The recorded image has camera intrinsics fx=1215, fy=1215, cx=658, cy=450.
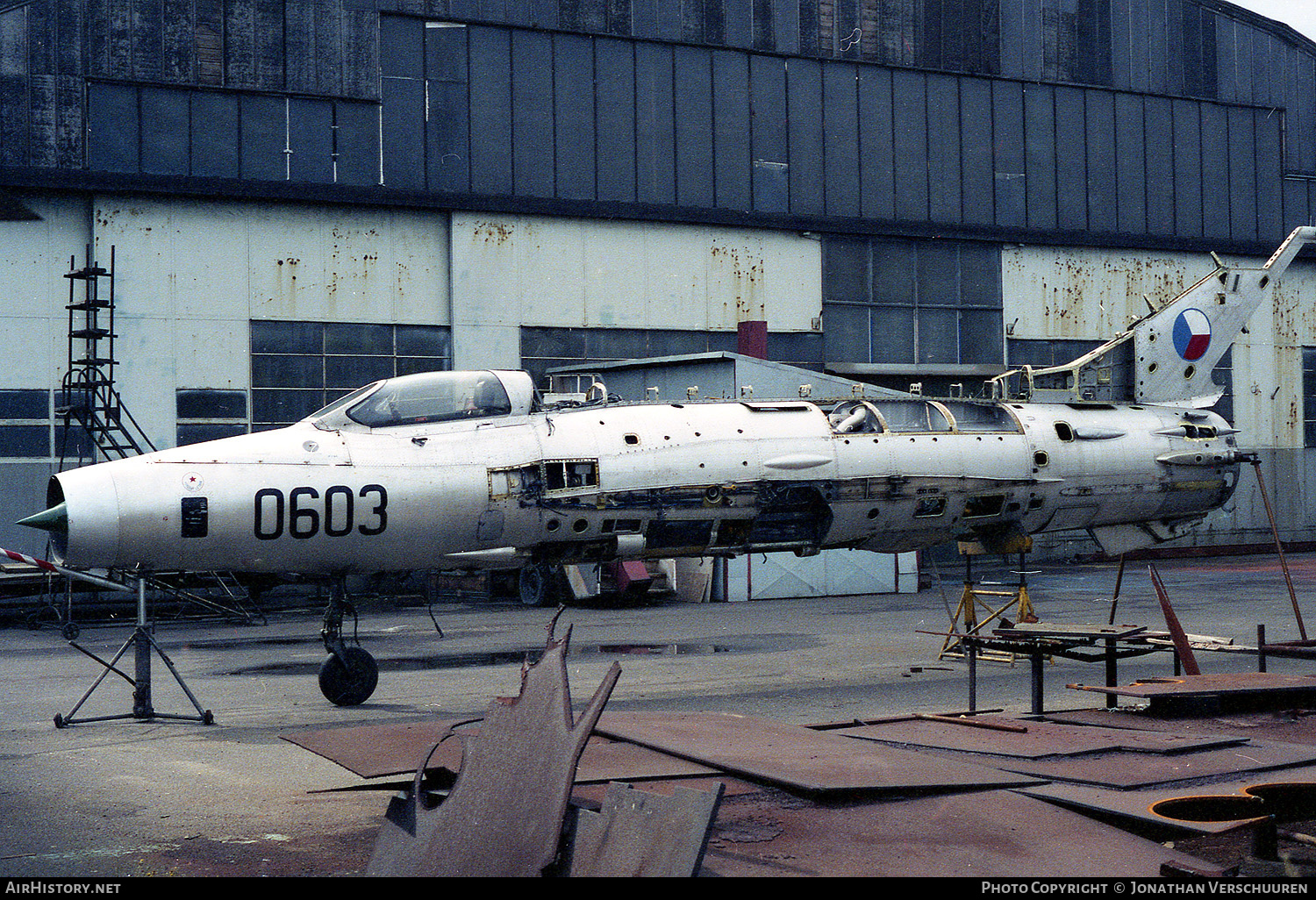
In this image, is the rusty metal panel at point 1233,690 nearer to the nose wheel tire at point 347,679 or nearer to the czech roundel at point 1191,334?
the czech roundel at point 1191,334

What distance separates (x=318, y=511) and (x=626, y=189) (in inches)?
884

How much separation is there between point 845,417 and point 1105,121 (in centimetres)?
2865

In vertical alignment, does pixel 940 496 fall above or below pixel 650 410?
below

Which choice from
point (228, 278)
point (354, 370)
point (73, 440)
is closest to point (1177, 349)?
point (354, 370)

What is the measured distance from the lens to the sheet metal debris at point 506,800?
573 centimetres

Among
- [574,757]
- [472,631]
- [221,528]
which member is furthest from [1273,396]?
[574,757]

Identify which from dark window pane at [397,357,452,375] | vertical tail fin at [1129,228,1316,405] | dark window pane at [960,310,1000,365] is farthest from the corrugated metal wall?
vertical tail fin at [1129,228,1316,405]

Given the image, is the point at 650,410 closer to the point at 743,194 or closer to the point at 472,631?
the point at 472,631

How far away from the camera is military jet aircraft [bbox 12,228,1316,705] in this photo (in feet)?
39.9

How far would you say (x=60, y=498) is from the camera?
463 inches

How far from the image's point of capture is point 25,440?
2825 centimetres

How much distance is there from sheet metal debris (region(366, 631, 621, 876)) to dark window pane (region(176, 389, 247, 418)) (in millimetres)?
24612

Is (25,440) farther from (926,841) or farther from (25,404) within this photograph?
(926,841)
